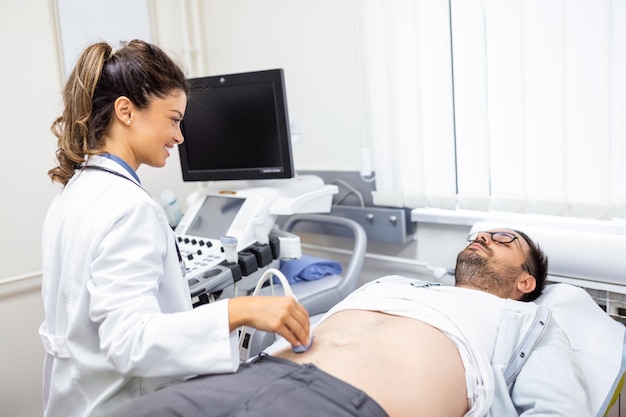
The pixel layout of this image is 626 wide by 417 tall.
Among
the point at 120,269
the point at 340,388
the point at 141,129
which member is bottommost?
the point at 340,388

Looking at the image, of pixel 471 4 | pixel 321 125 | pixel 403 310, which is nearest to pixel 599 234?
pixel 403 310

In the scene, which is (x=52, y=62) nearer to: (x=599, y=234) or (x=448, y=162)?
(x=448, y=162)

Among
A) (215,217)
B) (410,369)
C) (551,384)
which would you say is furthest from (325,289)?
(551,384)

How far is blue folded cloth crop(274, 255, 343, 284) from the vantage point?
1.97 meters

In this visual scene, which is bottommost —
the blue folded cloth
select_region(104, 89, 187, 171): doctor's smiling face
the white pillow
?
the white pillow

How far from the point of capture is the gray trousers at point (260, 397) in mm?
892

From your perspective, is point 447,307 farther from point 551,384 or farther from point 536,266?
point 536,266

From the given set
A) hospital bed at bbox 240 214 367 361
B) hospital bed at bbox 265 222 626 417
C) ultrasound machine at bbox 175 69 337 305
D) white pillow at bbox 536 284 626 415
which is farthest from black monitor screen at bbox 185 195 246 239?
white pillow at bbox 536 284 626 415

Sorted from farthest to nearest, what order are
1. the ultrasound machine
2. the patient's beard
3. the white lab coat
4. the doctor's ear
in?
the ultrasound machine, the patient's beard, the doctor's ear, the white lab coat

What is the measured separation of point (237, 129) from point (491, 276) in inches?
42.1

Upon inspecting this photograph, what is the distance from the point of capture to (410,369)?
44.4 inches

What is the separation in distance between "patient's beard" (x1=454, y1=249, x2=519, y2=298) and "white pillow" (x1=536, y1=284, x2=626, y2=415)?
12 cm

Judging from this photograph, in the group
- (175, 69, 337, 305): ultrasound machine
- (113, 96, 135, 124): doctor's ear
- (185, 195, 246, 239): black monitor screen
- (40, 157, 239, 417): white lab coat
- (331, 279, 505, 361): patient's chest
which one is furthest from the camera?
(185, 195, 246, 239): black monitor screen

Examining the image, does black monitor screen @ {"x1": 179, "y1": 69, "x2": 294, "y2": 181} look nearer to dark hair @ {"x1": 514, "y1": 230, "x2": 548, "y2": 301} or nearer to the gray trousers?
dark hair @ {"x1": 514, "y1": 230, "x2": 548, "y2": 301}
